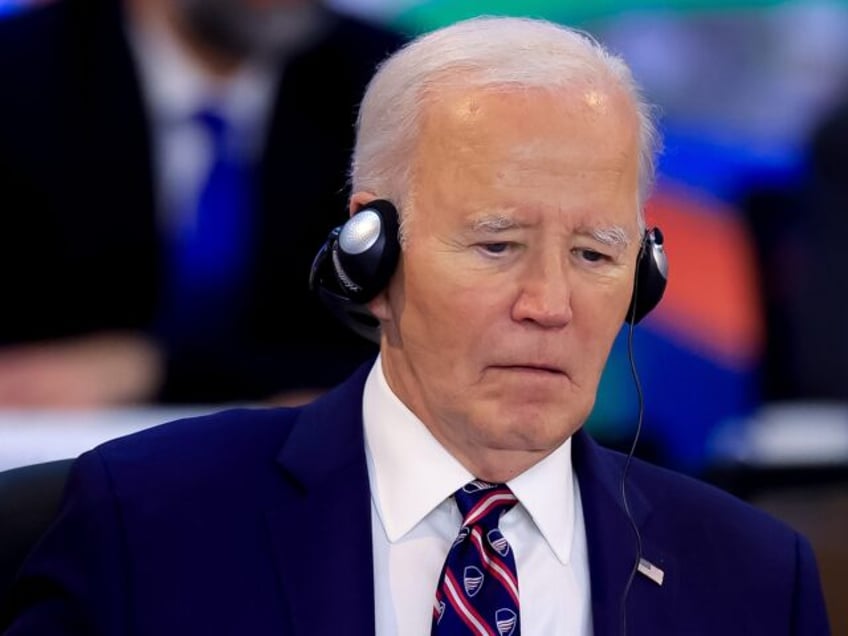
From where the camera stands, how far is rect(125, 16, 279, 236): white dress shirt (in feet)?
9.89

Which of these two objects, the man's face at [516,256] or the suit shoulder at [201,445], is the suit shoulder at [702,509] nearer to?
the man's face at [516,256]

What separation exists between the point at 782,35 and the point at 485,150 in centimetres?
215

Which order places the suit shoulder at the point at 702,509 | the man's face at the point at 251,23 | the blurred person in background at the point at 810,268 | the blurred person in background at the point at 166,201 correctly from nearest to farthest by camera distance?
the suit shoulder at the point at 702,509, the blurred person in background at the point at 166,201, the man's face at the point at 251,23, the blurred person in background at the point at 810,268

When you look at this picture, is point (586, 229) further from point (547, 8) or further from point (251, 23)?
point (547, 8)

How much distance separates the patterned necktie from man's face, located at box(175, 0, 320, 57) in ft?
5.16

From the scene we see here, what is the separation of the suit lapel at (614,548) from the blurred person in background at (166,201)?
117 centimetres

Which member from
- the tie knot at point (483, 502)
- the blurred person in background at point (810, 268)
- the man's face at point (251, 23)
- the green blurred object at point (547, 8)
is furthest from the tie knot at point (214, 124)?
the tie knot at point (483, 502)

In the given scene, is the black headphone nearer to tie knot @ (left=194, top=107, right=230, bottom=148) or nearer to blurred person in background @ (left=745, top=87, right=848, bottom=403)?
tie knot @ (left=194, top=107, right=230, bottom=148)

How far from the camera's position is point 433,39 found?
1787 mm

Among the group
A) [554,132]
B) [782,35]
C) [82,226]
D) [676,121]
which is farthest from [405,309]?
[782,35]

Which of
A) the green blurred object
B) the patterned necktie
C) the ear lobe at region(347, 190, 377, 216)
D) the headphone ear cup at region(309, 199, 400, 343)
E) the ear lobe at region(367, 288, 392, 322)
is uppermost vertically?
the green blurred object

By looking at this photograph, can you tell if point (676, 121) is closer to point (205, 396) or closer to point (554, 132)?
point (205, 396)

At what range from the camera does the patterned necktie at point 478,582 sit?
66.8 inches

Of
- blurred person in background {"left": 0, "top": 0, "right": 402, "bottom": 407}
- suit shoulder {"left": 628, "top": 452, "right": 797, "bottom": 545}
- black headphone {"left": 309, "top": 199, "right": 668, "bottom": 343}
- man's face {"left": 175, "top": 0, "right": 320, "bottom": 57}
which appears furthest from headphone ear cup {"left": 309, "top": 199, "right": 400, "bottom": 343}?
man's face {"left": 175, "top": 0, "right": 320, "bottom": 57}
